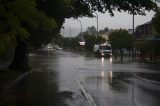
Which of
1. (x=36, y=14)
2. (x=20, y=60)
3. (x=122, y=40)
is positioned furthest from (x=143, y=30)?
(x=36, y=14)

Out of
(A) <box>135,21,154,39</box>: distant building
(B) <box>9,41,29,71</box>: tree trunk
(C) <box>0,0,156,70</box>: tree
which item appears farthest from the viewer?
(A) <box>135,21,154,39</box>: distant building

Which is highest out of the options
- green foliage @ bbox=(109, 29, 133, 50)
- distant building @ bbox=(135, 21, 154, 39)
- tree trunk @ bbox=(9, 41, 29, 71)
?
distant building @ bbox=(135, 21, 154, 39)

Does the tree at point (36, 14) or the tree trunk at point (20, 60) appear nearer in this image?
the tree at point (36, 14)

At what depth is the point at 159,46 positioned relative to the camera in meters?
62.3

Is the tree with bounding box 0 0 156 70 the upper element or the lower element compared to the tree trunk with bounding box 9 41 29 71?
upper

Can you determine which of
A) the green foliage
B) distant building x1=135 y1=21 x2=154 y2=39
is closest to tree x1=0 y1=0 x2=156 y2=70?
the green foliage

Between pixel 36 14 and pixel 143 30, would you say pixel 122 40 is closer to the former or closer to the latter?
pixel 143 30

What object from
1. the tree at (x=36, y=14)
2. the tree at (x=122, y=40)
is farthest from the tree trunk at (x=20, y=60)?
the tree at (x=122, y=40)

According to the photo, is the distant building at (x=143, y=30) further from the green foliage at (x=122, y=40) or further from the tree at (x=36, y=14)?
the tree at (x=36, y=14)

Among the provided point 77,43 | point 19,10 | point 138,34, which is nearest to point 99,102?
point 19,10

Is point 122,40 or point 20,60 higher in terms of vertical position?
point 122,40

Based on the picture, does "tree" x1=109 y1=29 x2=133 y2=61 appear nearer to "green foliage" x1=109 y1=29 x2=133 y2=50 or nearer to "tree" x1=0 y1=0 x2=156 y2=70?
"green foliage" x1=109 y1=29 x2=133 y2=50

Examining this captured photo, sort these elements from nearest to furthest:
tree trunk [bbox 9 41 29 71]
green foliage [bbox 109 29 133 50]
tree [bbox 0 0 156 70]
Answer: tree [bbox 0 0 156 70], tree trunk [bbox 9 41 29 71], green foliage [bbox 109 29 133 50]

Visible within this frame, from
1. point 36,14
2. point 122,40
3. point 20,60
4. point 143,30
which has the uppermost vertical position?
point 143,30
